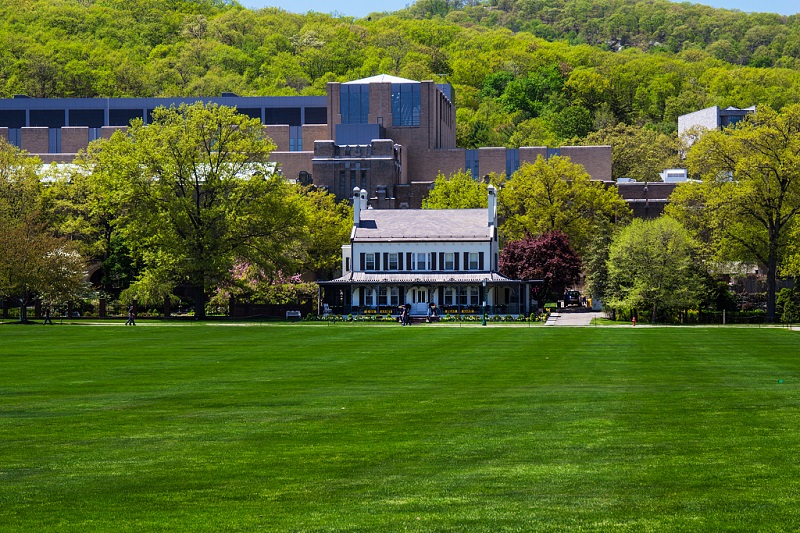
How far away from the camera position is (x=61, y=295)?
86312mm

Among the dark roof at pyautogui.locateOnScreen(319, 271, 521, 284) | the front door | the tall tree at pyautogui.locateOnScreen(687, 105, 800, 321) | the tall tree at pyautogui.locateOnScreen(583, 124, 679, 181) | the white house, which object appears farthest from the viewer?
the tall tree at pyautogui.locateOnScreen(583, 124, 679, 181)

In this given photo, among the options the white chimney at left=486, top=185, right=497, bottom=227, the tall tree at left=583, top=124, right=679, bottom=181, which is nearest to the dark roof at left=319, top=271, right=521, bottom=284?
the white chimney at left=486, top=185, right=497, bottom=227

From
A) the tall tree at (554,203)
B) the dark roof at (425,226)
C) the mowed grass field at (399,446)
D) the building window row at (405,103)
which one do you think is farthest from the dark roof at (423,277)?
the mowed grass field at (399,446)

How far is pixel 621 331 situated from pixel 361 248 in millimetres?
36024

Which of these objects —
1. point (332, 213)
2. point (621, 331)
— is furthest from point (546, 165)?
point (621, 331)

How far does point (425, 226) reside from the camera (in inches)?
3986

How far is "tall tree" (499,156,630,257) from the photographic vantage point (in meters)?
112

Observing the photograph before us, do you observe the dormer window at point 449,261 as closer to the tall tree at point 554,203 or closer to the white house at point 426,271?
the white house at point 426,271

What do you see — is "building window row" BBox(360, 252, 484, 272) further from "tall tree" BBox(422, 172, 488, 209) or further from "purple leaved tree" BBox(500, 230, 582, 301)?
"tall tree" BBox(422, 172, 488, 209)

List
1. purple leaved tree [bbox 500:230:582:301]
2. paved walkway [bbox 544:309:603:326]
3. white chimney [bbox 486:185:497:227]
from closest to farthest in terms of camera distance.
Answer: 1. paved walkway [bbox 544:309:603:326]
2. purple leaved tree [bbox 500:230:582:301]
3. white chimney [bbox 486:185:497:227]

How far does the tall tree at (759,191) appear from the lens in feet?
296

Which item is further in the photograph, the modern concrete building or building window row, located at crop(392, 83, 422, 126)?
building window row, located at crop(392, 83, 422, 126)

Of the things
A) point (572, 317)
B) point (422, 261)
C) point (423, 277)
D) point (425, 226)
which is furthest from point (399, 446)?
point (425, 226)

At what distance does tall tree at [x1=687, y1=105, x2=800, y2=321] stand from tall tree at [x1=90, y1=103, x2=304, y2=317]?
33.2 m
